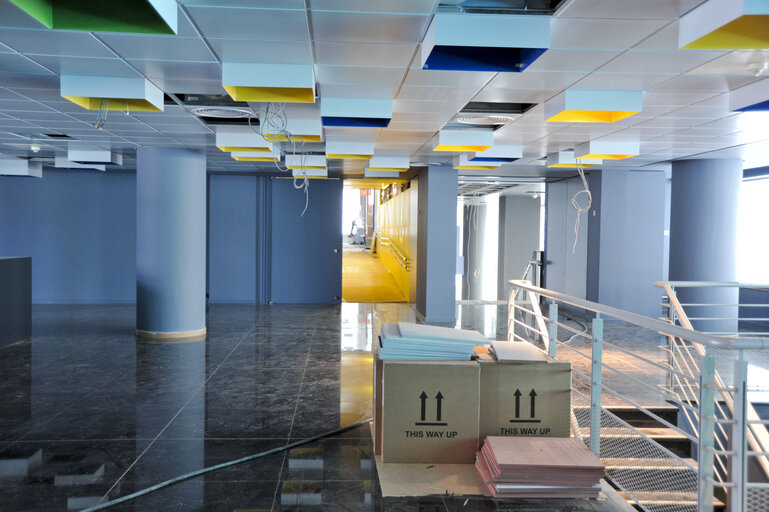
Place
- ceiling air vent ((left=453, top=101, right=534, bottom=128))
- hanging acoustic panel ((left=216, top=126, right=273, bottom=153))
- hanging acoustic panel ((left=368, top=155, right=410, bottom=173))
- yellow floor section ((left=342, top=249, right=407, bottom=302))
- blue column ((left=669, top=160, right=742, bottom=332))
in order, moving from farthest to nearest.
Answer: yellow floor section ((left=342, top=249, right=407, bottom=302)), hanging acoustic panel ((left=368, top=155, right=410, bottom=173)), blue column ((left=669, top=160, right=742, bottom=332)), hanging acoustic panel ((left=216, top=126, right=273, bottom=153)), ceiling air vent ((left=453, top=101, right=534, bottom=128))

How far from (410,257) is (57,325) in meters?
6.06

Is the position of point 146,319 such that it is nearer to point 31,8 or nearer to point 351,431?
point 351,431

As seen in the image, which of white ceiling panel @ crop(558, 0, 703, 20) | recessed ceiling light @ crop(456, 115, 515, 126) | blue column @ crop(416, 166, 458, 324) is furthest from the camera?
blue column @ crop(416, 166, 458, 324)

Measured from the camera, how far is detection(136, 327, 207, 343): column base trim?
7543 mm

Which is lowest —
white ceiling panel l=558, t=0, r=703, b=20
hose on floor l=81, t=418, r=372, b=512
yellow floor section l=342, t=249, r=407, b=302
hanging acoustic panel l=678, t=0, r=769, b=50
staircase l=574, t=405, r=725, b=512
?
staircase l=574, t=405, r=725, b=512

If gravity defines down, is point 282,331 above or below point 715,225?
below

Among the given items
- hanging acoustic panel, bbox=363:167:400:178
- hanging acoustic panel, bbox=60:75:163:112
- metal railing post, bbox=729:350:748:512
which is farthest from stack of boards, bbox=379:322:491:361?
hanging acoustic panel, bbox=363:167:400:178

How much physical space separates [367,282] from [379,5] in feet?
36.9

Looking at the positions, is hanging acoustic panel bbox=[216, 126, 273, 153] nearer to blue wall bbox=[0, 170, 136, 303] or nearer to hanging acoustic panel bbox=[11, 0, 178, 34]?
hanging acoustic panel bbox=[11, 0, 178, 34]

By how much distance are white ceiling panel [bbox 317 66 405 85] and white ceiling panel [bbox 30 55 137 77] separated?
1391 millimetres

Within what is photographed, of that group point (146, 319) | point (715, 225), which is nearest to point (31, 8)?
point (146, 319)

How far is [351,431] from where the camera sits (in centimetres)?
399

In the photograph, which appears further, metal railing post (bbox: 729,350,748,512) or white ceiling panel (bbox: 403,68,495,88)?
white ceiling panel (bbox: 403,68,495,88)

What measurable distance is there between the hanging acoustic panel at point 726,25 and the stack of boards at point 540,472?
2146 millimetres
